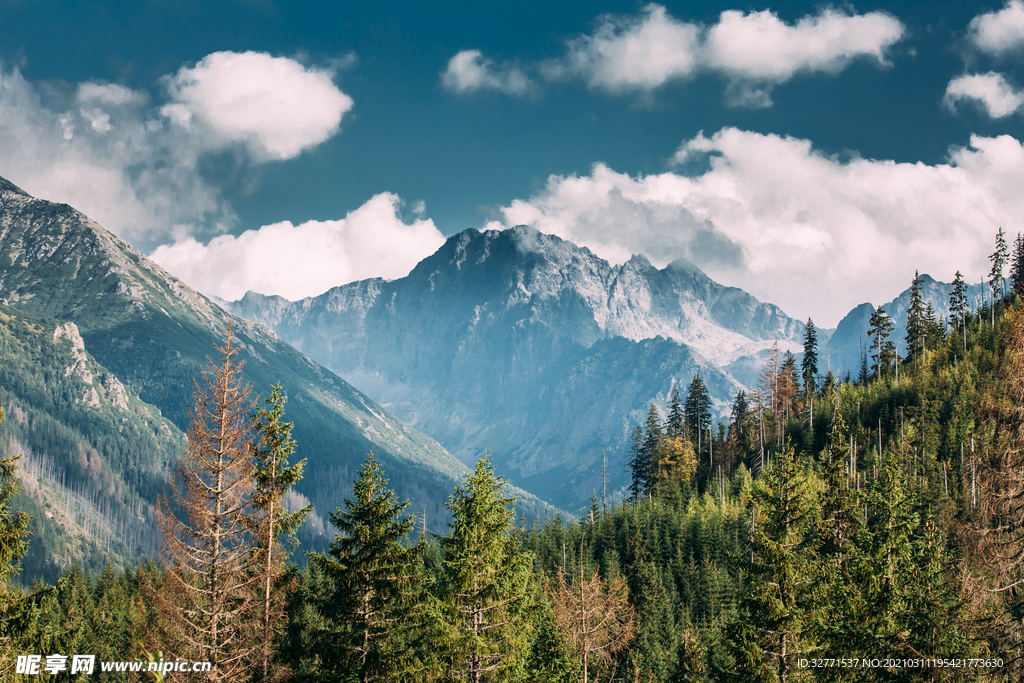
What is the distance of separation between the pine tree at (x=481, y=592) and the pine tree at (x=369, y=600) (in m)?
1.51

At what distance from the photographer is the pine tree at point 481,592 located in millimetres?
25344

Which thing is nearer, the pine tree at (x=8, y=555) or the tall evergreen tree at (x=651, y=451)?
the pine tree at (x=8, y=555)

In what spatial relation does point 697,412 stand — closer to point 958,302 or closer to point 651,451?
point 651,451

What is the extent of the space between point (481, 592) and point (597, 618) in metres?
43.7

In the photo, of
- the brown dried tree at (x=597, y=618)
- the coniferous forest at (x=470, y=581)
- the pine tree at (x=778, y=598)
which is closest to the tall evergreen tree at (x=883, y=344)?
the brown dried tree at (x=597, y=618)

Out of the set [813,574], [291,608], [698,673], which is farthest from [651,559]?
[291,608]

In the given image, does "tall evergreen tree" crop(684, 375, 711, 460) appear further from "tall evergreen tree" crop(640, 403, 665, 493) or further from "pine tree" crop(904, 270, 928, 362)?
"pine tree" crop(904, 270, 928, 362)

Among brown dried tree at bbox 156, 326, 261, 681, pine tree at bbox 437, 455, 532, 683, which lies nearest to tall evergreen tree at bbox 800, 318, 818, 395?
pine tree at bbox 437, 455, 532, 683

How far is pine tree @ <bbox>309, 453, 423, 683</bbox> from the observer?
24.4 m

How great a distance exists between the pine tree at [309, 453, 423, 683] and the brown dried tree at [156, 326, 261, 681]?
299 cm

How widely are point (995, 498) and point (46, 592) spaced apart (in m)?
29.7

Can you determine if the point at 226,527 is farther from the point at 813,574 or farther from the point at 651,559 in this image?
the point at 651,559

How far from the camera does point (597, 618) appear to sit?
211 feet

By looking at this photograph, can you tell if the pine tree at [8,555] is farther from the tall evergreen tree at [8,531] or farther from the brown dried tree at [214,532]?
the brown dried tree at [214,532]
